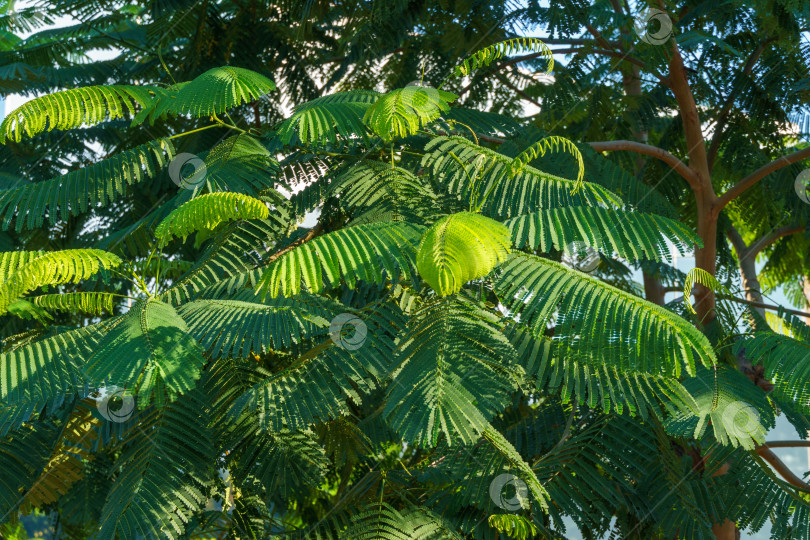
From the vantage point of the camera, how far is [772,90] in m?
3.69

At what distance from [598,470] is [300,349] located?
1.07 metres

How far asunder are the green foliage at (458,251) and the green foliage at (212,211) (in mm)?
503

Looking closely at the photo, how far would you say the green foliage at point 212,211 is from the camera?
174 centimetres

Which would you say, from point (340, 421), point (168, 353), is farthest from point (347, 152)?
point (168, 353)

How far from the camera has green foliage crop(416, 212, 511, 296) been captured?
1.29 metres

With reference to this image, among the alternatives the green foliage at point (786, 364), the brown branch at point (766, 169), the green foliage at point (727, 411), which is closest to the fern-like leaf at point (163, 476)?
the green foliage at point (727, 411)

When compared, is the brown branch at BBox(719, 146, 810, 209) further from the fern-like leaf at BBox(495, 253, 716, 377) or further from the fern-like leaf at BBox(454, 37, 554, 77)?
the fern-like leaf at BBox(495, 253, 716, 377)

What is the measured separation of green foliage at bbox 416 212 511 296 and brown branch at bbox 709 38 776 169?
294cm

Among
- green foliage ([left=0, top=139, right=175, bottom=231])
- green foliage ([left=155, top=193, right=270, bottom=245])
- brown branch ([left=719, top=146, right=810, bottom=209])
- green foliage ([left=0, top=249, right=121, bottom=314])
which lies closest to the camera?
green foliage ([left=0, top=249, right=121, bottom=314])

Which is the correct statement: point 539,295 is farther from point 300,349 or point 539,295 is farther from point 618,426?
point 618,426

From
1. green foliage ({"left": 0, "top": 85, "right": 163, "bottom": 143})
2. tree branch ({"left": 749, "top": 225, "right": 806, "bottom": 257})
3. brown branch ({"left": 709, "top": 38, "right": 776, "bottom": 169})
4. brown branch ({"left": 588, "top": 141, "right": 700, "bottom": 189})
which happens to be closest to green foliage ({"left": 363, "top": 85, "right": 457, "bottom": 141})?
green foliage ({"left": 0, "top": 85, "right": 163, "bottom": 143})

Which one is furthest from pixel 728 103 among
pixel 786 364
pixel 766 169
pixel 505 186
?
pixel 505 186

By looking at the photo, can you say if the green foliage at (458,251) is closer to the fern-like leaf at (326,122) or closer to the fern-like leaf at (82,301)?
the fern-like leaf at (326,122)

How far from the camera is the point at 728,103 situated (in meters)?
3.94
